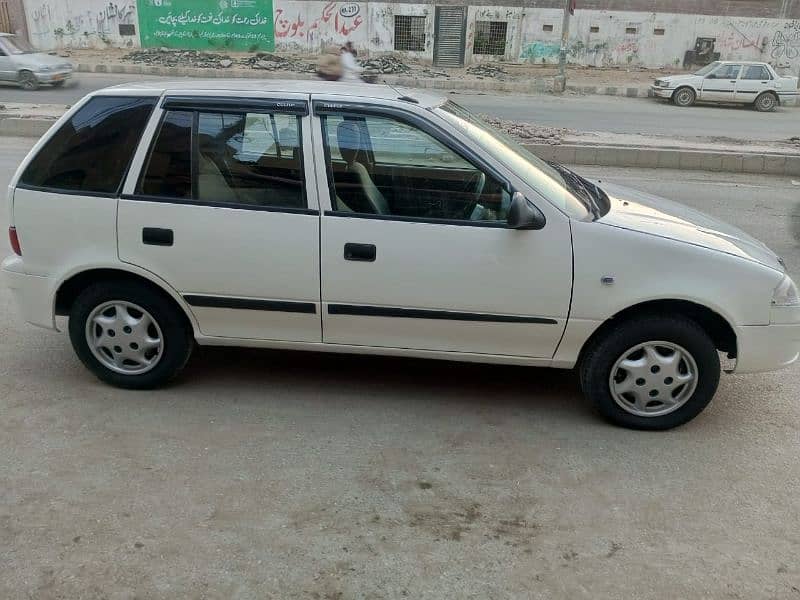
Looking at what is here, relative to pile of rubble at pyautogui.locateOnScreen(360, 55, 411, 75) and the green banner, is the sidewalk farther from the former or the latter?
the green banner

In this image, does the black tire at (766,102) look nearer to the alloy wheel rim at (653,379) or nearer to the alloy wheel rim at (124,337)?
the alloy wheel rim at (653,379)

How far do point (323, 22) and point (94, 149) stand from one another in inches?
Result: 1295

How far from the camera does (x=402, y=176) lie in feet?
12.4

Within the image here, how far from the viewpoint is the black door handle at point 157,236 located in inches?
148

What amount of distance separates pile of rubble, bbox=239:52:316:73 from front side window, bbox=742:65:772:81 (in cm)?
1606

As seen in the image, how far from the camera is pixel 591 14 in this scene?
33.4m

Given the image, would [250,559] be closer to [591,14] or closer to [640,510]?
[640,510]

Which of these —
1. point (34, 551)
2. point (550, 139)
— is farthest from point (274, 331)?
point (550, 139)

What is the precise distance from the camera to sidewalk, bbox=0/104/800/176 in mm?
11539

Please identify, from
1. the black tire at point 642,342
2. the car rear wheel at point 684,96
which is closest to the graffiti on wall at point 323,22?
the car rear wheel at point 684,96

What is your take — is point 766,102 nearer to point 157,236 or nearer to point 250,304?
point 250,304

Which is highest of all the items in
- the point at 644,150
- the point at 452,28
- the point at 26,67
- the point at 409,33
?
the point at 452,28

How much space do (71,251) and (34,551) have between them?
1697mm

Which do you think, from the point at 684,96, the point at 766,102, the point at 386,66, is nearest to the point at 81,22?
the point at 386,66
